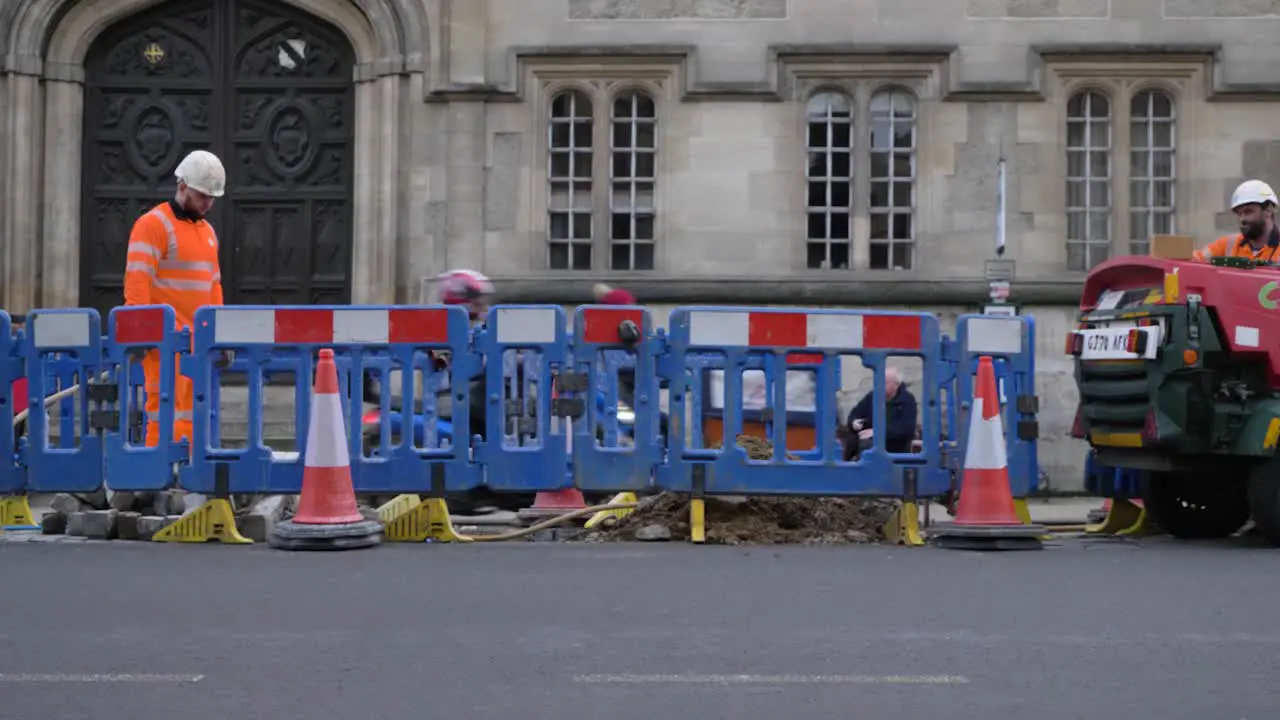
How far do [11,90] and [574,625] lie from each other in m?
14.1

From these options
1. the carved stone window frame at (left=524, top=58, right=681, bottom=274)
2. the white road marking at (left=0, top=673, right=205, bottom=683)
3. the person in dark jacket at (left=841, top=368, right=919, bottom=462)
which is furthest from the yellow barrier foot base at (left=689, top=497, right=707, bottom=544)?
the carved stone window frame at (left=524, top=58, right=681, bottom=274)

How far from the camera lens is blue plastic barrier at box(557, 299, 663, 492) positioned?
10953 millimetres

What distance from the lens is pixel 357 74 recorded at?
64.6 ft

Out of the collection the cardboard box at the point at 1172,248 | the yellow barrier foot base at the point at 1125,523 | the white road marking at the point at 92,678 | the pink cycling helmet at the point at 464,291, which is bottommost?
the white road marking at the point at 92,678

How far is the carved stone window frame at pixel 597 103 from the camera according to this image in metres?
19.3

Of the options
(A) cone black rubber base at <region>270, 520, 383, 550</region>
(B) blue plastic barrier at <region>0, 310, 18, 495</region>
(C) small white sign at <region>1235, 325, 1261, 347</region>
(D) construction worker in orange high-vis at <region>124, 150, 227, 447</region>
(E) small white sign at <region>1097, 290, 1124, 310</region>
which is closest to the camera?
(A) cone black rubber base at <region>270, 520, 383, 550</region>

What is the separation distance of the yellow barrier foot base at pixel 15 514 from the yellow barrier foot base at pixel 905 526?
5.16 metres

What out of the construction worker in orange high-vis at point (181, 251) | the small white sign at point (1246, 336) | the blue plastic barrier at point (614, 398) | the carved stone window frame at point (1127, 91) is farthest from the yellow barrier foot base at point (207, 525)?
the carved stone window frame at point (1127, 91)

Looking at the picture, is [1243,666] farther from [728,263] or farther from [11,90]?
[11,90]

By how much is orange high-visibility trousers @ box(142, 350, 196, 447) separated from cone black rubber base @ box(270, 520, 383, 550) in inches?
44.1

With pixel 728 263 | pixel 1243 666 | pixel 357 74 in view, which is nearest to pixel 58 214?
pixel 357 74

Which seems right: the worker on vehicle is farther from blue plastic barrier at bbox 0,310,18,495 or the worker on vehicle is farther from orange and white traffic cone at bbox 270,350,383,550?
blue plastic barrier at bbox 0,310,18,495

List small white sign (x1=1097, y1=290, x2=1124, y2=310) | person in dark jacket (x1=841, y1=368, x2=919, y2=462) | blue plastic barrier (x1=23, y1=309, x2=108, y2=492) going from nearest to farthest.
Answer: blue plastic barrier (x1=23, y1=309, x2=108, y2=492), small white sign (x1=1097, y1=290, x2=1124, y2=310), person in dark jacket (x1=841, y1=368, x2=919, y2=462)

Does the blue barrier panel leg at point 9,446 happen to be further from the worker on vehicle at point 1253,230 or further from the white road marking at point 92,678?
the worker on vehicle at point 1253,230
